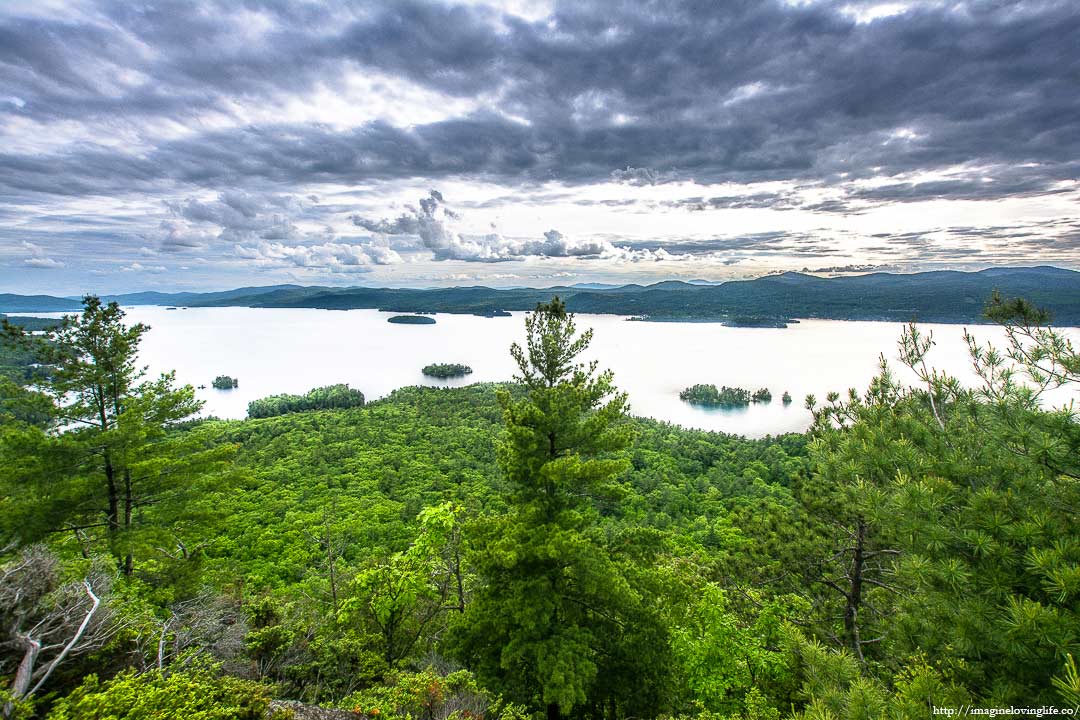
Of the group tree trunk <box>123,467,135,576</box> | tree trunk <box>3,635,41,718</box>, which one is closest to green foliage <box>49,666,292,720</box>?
tree trunk <box>3,635,41,718</box>

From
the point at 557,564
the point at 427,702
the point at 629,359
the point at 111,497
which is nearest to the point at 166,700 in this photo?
the point at 427,702

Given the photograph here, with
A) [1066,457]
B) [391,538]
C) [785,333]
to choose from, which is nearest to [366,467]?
[391,538]

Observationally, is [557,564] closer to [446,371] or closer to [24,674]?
[24,674]

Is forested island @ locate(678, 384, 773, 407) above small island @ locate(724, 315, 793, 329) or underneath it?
underneath

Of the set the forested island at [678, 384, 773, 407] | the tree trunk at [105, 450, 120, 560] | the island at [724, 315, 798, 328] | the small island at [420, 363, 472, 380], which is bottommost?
the forested island at [678, 384, 773, 407]

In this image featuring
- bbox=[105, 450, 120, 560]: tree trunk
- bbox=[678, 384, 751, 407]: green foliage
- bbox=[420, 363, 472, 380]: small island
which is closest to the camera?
bbox=[105, 450, 120, 560]: tree trunk

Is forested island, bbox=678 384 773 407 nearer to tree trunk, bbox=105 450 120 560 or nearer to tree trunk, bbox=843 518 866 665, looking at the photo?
tree trunk, bbox=843 518 866 665
